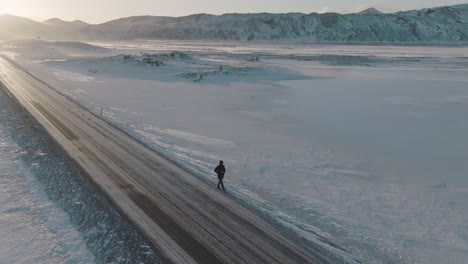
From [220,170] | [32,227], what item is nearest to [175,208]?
[220,170]

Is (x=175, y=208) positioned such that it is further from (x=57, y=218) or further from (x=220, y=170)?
(x=57, y=218)

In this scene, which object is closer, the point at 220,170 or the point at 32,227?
the point at 32,227

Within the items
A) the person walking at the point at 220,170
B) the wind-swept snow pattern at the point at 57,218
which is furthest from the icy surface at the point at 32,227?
the person walking at the point at 220,170

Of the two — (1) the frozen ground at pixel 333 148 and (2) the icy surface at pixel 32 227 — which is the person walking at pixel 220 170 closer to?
(1) the frozen ground at pixel 333 148

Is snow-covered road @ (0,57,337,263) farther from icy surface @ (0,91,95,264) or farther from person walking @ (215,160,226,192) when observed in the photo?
icy surface @ (0,91,95,264)

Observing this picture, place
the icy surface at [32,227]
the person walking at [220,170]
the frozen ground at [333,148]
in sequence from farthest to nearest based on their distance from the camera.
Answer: the person walking at [220,170] < the frozen ground at [333,148] < the icy surface at [32,227]

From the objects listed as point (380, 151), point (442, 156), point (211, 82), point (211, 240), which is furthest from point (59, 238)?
point (211, 82)
